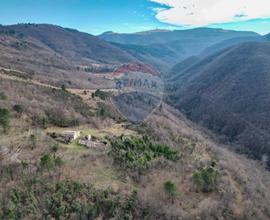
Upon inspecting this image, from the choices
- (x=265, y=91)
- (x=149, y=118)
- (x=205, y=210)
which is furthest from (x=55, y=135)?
(x=265, y=91)

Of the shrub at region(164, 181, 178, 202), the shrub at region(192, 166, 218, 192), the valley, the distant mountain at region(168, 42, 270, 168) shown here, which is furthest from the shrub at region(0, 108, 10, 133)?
the distant mountain at region(168, 42, 270, 168)

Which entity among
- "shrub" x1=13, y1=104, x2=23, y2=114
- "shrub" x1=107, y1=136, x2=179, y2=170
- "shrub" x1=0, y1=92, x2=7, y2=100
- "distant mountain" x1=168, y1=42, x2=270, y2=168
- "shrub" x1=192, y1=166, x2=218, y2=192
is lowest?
"distant mountain" x1=168, y1=42, x2=270, y2=168

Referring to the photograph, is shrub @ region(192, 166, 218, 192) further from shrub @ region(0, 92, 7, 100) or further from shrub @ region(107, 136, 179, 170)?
shrub @ region(0, 92, 7, 100)

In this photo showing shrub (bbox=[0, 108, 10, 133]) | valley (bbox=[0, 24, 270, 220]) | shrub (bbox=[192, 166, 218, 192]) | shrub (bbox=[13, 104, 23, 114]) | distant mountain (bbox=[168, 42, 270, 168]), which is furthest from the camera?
distant mountain (bbox=[168, 42, 270, 168])

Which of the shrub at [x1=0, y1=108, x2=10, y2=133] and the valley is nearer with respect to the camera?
the valley

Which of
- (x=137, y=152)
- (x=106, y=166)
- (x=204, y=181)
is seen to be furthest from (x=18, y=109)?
(x=204, y=181)

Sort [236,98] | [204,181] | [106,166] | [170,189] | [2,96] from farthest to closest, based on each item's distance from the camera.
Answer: [236,98] < [2,96] < [106,166] < [204,181] < [170,189]

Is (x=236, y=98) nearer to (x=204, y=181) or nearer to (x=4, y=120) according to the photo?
(x=204, y=181)

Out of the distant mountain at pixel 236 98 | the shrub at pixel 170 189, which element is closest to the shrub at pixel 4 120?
the shrub at pixel 170 189
